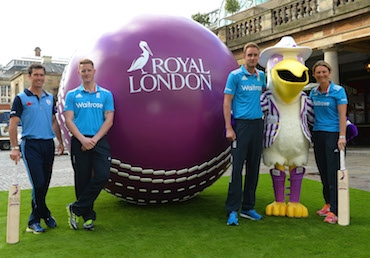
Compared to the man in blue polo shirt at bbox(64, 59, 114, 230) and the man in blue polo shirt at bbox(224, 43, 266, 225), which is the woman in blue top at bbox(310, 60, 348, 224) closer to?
the man in blue polo shirt at bbox(224, 43, 266, 225)

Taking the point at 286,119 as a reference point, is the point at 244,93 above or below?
above

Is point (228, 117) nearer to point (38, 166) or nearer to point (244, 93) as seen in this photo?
point (244, 93)

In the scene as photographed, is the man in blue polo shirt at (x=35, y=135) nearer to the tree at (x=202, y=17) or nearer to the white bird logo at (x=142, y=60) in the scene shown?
the white bird logo at (x=142, y=60)

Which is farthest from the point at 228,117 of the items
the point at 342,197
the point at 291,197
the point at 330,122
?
the point at 342,197

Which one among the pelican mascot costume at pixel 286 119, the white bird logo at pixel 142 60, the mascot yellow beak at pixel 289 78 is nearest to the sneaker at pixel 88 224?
the white bird logo at pixel 142 60

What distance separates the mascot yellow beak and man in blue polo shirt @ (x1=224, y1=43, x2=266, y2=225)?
0.18m

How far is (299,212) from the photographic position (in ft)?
13.8

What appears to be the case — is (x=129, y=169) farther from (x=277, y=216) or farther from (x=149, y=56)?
(x=277, y=216)

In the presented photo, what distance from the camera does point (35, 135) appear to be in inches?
145

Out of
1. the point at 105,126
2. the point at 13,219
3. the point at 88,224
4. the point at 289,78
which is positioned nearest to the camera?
the point at 13,219

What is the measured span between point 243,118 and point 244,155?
0.37 meters

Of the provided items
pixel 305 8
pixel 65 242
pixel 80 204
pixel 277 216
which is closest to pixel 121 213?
pixel 80 204

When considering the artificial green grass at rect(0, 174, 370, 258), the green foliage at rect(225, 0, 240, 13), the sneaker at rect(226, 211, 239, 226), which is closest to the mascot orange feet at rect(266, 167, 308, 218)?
the artificial green grass at rect(0, 174, 370, 258)

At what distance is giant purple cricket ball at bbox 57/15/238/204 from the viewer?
3.76 meters
